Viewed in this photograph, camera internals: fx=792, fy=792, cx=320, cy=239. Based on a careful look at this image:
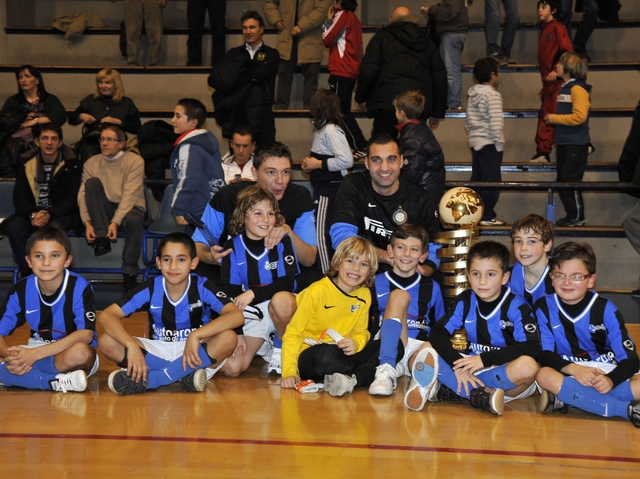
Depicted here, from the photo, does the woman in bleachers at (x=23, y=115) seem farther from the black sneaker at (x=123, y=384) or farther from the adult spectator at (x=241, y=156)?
the black sneaker at (x=123, y=384)

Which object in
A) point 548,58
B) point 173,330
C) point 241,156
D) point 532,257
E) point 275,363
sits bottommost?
point 275,363

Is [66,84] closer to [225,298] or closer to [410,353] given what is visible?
[225,298]

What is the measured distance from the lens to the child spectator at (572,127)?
24.8 feet

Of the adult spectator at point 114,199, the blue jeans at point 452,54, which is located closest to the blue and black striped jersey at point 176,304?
the adult spectator at point 114,199

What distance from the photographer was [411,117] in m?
A: 6.51

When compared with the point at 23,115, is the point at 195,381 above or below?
below

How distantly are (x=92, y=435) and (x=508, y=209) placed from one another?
5994 millimetres

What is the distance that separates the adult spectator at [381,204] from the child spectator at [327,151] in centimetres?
131

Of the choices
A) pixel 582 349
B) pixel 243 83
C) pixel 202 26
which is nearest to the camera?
pixel 582 349

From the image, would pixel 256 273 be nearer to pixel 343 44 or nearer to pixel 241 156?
pixel 241 156

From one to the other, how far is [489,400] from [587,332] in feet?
2.18

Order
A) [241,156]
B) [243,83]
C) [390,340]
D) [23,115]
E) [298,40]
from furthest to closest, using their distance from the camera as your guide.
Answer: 1. [298,40]
2. [23,115]
3. [243,83]
4. [241,156]
5. [390,340]

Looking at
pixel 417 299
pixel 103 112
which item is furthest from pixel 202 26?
pixel 417 299

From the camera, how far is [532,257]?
15.6 ft
